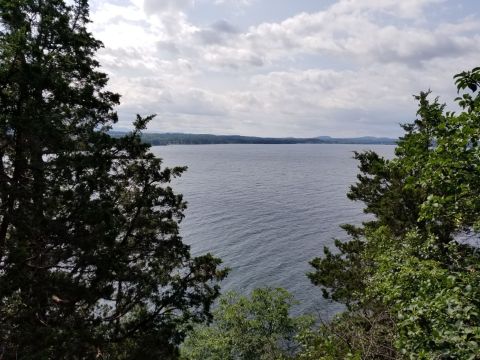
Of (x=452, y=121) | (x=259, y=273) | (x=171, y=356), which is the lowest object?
(x=259, y=273)

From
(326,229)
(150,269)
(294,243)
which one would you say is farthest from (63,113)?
→ (326,229)

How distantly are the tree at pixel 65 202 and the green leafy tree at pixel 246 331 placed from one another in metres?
10.5

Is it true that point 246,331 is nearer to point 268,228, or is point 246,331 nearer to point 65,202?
point 65,202

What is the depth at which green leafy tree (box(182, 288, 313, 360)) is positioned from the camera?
88.5 feet

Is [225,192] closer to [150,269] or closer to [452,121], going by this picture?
[150,269]

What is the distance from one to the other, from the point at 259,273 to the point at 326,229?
76.0 feet

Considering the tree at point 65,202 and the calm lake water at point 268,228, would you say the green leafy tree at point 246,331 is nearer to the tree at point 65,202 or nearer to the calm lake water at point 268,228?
the calm lake water at point 268,228

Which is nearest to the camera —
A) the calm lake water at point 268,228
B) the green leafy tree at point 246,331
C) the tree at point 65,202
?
the tree at point 65,202

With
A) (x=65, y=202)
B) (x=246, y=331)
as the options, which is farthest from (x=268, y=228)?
(x=65, y=202)

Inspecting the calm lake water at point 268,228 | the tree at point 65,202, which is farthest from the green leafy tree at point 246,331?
the tree at point 65,202

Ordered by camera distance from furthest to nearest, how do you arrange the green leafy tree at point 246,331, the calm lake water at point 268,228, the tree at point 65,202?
the calm lake water at point 268,228, the green leafy tree at point 246,331, the tree at point 65,202

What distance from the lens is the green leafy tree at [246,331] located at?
26969 mm

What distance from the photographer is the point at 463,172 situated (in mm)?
5152

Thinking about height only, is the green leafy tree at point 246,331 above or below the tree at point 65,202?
below
